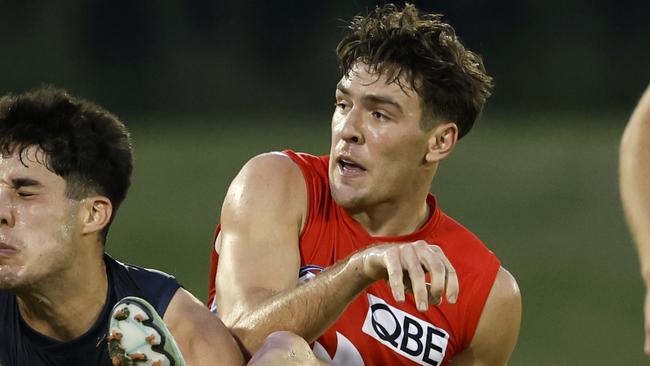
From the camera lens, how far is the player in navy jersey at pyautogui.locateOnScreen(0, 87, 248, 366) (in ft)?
10.6

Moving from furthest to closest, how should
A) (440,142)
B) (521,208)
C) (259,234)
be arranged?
(521,208), (440,142), (259,234)

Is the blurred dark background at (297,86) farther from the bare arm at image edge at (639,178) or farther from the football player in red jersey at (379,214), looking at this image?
the bare arm at image edge at (639,178)

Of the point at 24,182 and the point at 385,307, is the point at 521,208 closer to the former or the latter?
the point at 385,307

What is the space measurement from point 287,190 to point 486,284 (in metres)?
0.68

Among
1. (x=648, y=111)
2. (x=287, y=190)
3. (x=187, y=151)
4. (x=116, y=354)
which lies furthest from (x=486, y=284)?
(x=187, y=151)

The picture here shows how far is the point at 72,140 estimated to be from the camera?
132 inches

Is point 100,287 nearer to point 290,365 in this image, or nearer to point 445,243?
point 290,365

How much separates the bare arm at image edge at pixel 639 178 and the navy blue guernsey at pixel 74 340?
4.82 feet

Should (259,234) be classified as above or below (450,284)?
below

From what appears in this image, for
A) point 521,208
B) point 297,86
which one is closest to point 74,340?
point 521,208

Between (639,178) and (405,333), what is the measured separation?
174cm

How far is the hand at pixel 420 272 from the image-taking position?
2936mm

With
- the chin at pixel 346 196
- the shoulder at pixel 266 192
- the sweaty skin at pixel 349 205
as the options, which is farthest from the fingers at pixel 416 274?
the shoulder at pixel 266 192

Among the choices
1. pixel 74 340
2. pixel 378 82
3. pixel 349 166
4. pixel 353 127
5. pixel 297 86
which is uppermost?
pixel 378 82
